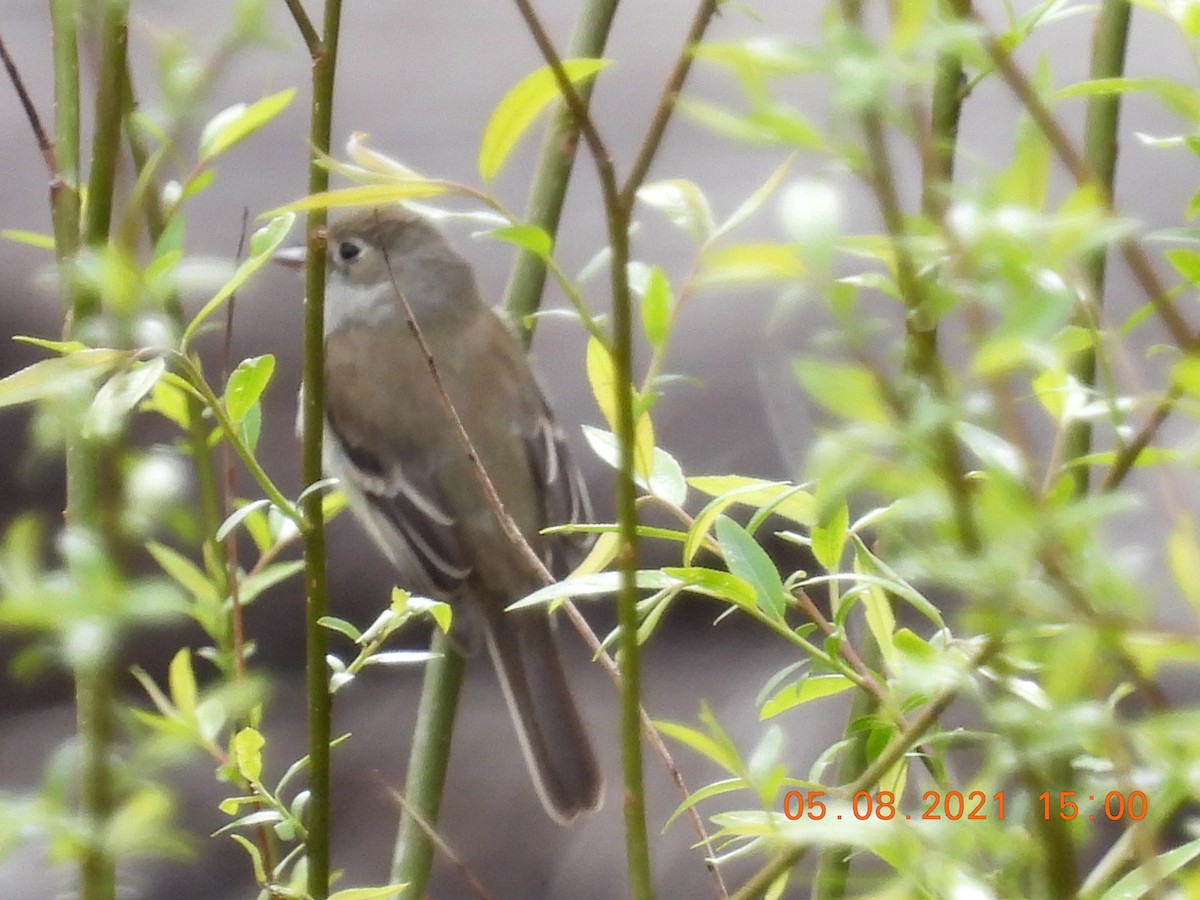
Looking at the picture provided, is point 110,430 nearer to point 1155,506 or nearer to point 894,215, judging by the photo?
point 894,215

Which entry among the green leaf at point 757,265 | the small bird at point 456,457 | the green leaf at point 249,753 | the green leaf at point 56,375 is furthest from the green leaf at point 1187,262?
the small bird at point 456,457

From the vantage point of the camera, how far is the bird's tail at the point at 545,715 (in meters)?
1.51

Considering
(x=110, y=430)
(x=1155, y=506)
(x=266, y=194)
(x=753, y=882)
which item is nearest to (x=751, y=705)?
(x=1155, y=506)

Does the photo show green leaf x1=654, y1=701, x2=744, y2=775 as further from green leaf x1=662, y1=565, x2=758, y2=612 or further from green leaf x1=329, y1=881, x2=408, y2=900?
green leaf x1=329, y1=881, x2=408, y2=900

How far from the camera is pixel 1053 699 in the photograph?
323mm

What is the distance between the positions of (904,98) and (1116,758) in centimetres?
18

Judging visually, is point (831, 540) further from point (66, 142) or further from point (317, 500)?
point (66, 142)

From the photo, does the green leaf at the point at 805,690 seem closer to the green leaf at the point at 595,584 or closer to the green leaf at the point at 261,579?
the green leaf at the point at 595,584

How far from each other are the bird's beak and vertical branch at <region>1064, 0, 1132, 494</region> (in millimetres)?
1054

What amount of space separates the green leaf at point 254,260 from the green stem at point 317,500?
0.06ft

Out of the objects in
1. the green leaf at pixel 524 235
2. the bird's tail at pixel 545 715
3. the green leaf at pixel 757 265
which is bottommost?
the bird's tail at pixel 545 715

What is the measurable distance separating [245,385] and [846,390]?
380mm
